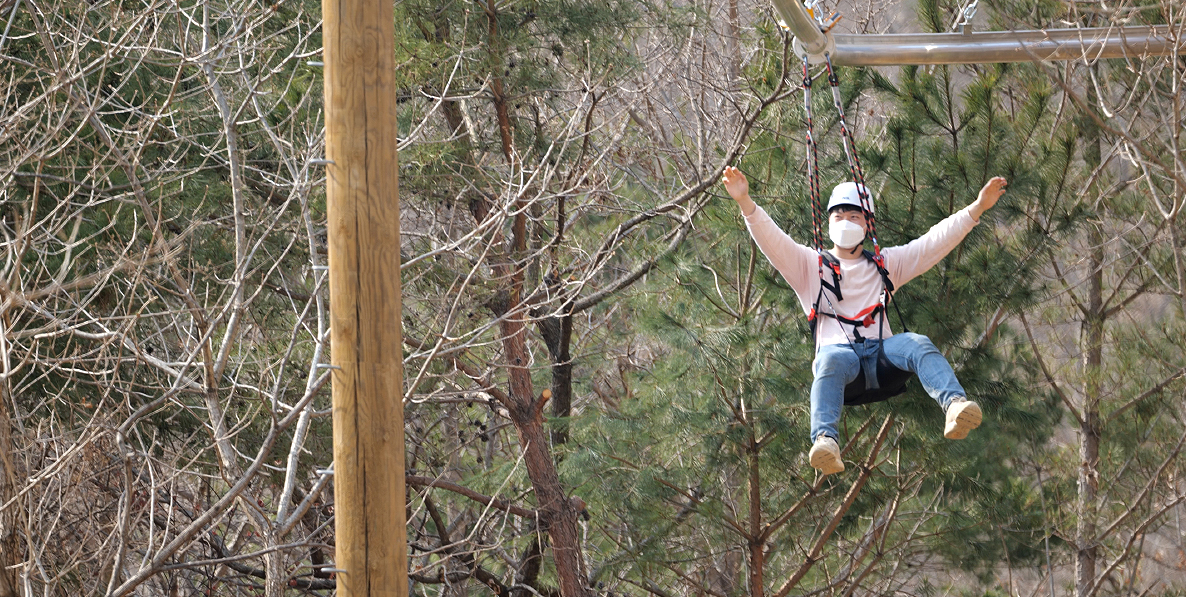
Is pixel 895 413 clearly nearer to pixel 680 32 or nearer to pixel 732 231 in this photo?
pixel 732 231

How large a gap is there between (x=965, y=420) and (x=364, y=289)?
219 centimetres

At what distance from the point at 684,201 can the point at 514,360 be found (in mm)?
1867

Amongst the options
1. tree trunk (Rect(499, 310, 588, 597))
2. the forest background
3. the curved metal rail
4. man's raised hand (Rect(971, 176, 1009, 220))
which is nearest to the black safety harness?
the curved metal rail

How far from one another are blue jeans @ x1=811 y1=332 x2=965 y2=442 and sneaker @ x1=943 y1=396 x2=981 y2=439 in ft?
0.33

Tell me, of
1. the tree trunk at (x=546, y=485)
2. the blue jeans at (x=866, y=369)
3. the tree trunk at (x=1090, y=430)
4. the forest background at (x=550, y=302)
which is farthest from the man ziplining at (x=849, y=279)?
the tree trunk at (x=1090, y=430)

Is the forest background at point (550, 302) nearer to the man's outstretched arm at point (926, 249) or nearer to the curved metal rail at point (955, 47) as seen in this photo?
the curved metal rail at point (955, 47)

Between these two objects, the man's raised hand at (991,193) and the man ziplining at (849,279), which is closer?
the man ziplining at (849,279)

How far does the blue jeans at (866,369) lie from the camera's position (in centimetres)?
442

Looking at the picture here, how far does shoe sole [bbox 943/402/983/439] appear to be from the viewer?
414 cm

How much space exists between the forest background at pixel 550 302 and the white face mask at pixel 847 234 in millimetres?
1048

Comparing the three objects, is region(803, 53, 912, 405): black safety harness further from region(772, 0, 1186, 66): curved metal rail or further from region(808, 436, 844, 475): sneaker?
region(808, 436, 844, 475): sneaker

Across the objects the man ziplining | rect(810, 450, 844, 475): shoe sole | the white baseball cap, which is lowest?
rect(810, 450, 844, 475): shoe sole

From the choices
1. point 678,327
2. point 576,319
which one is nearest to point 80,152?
point 678,327

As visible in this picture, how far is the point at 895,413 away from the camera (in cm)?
633
